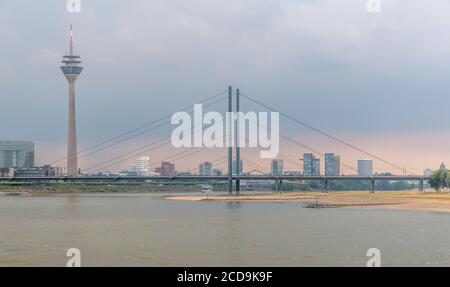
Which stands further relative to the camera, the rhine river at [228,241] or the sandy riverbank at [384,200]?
the sandy riverbank at [384,200]

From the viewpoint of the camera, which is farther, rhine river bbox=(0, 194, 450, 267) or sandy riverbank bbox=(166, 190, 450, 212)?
sandy riverbank bbox=(166, 190, 450, 212)

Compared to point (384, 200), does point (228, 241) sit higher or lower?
higher

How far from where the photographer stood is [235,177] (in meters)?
152

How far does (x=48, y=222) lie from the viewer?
6319 centimetres

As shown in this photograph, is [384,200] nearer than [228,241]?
No
